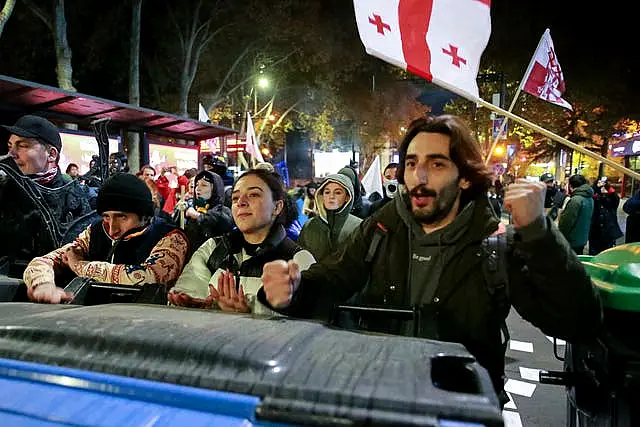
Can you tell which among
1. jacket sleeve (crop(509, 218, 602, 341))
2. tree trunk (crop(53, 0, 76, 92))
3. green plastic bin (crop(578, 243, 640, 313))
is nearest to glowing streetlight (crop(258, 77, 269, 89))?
tree trunk (crop(53, 0, 76, 92))

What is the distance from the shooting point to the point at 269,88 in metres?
28.8

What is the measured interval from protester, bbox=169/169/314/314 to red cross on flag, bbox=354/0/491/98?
1.05m

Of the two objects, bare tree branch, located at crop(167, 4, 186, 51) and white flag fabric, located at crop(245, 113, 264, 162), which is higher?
bare tree branch, located at crop(167, 4, 186, 51)

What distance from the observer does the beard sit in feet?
6.37

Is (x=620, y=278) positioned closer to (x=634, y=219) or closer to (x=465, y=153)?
(x=465, y=153)

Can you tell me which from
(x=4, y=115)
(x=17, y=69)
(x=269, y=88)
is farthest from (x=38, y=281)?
(x=269, y=88)

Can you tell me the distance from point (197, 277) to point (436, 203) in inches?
53.0

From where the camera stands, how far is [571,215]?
8086mm

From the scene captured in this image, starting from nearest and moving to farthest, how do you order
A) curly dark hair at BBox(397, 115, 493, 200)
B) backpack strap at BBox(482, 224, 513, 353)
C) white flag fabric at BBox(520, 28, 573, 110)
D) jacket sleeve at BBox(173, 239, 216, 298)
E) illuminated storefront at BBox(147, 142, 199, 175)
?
1. backpack strap at BBox(482, 224, 513, 353)
2. curly dark hair at BBox(397, 115, 493, 200)
3. jacket sleeve at BBox(173, 239, 216, 298)
4. white flag fabric at BBox(520, 28, 573, 110)
5. illuminated storefront at BBox(147, 142, 199, 175)

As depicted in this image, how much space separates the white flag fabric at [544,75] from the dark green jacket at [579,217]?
2716mm

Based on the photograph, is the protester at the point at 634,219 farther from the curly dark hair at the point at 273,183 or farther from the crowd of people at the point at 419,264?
the crowd of people at the point at 419,264

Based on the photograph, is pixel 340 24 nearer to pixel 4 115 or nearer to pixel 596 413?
pixel 4 115

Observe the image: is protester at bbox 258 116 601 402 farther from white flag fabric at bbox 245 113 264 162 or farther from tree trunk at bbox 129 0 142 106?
tree trunk at bbox 129 0 142 106

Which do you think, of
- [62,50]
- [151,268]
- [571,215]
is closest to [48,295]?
[151,268]
